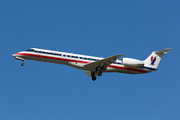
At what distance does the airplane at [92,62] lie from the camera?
27.5 m

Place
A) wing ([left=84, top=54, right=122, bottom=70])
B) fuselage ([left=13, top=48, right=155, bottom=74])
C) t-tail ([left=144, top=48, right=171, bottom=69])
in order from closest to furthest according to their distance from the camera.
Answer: wing ([left=84, top=54, right=122, bottom=70]), fuselage ([left=13, top=48, right=155, bottom=74]), t-tail ([left=144, top=48, right=171, bottom=69])

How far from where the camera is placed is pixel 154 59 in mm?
31500

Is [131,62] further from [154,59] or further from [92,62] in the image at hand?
[92,62]

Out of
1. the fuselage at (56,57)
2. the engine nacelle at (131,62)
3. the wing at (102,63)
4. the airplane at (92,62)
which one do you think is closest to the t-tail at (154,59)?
the airplane at (92,62)

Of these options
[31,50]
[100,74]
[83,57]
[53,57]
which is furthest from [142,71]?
[31,50]

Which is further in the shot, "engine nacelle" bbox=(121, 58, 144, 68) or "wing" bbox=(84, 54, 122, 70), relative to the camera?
"engine nacelle" bbox=(121, 58, 144, 68)

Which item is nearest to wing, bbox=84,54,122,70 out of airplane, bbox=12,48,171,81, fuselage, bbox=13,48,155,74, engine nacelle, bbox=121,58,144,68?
airplane, bbox=12,48,171,81

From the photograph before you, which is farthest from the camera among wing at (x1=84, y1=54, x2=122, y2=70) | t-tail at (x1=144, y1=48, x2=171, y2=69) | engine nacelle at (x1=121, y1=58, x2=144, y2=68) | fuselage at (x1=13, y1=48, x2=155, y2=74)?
t-tail at (x1=144, y1=48, x2=171, y2=69)

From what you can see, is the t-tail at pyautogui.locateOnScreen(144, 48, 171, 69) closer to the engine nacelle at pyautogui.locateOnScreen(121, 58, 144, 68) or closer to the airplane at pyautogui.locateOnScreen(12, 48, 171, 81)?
the airplane at pyautogui.locateOnScreen(12, 48, 171, 81)

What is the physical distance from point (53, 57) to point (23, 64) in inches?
147

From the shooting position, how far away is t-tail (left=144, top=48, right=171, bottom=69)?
102ft

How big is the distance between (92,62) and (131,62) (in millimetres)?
5228

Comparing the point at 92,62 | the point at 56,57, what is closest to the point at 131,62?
the point at 92,62

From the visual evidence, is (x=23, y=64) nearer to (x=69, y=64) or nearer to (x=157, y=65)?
(x=69, y=64)
